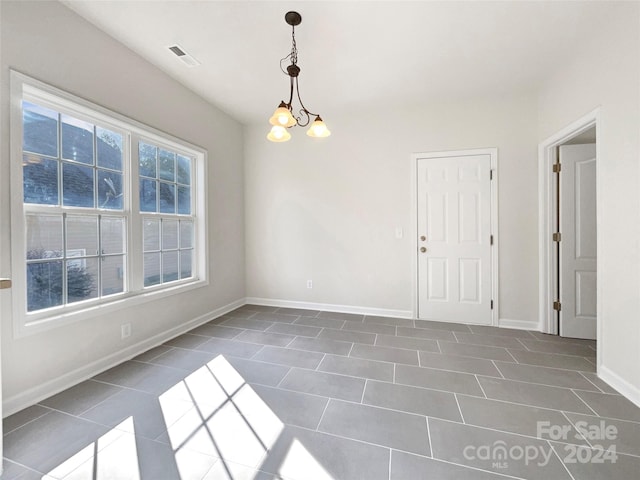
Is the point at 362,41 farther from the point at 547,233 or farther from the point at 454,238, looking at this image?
the point at 547,233

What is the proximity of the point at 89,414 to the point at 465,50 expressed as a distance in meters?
4.05

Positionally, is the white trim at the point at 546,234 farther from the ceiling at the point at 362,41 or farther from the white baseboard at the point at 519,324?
the ceiling at the point at 362,41

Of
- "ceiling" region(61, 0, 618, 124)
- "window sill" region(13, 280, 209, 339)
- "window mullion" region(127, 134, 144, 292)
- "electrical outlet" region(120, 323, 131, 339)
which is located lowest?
"electrical outlet" region(120, 323, 131, 339)

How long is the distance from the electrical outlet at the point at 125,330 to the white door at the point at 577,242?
175 inches

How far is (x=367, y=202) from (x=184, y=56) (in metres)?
2.57

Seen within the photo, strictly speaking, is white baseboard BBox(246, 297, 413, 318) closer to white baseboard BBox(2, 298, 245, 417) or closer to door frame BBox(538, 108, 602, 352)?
Answer: white baseboard BBox(2, 298, 245, 417)

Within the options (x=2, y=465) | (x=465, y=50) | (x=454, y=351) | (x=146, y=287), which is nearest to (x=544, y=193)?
(x=465, y=50)

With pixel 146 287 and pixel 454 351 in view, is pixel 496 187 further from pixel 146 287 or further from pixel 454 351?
pixel 146 287

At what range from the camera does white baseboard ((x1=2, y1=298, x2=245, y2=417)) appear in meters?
1.67

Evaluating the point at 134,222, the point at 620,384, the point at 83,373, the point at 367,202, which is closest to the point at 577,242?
the point at 620,384

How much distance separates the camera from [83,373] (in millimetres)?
2033

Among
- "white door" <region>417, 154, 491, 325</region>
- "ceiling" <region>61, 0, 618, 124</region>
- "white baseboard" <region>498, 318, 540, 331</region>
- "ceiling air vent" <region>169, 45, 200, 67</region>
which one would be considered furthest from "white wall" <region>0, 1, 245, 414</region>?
"white baseboard" <region>498, 318, 540, 331</region>

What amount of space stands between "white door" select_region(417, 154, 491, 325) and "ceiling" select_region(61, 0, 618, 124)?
944 mm

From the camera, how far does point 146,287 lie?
104 inches
